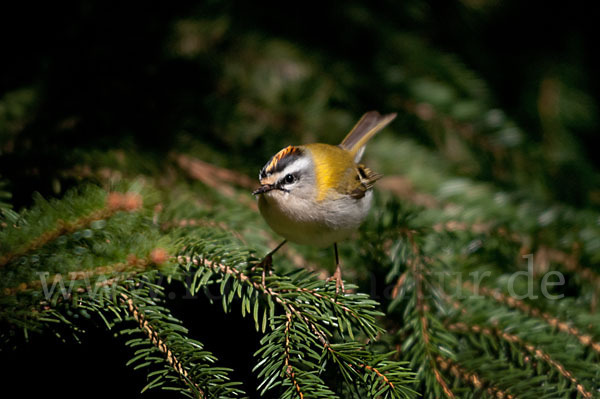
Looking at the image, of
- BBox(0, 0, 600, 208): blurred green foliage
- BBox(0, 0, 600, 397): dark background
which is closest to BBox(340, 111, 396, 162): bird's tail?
BBox(0, 0, 600, 208): blurred green foliage

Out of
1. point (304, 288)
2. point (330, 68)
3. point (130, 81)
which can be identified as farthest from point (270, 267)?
point (330, 68)

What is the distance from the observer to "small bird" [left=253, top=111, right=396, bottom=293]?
1.54 meters

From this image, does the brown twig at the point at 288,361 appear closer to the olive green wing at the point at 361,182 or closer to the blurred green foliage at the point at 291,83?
the olive green wing at the point at 361,182

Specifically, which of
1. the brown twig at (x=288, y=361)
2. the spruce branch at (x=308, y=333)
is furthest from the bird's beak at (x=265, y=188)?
the brown twig at (x=288, y=361)

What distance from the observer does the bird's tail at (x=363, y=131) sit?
87.7 inches

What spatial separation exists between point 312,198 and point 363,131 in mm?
729

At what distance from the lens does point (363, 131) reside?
224 centimetres

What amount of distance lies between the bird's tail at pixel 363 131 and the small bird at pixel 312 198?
366mm

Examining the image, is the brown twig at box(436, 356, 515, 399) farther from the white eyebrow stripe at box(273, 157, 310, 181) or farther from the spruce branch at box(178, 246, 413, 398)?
the white eyebrow stripe at box(273, 157, 310, 181)

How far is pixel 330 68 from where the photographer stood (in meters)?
2.54

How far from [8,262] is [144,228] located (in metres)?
0.35

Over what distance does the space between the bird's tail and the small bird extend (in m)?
0.37

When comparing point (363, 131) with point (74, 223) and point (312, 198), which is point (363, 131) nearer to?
point (312, 198)

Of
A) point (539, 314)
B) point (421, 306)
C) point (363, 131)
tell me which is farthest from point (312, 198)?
point (539, 314)
